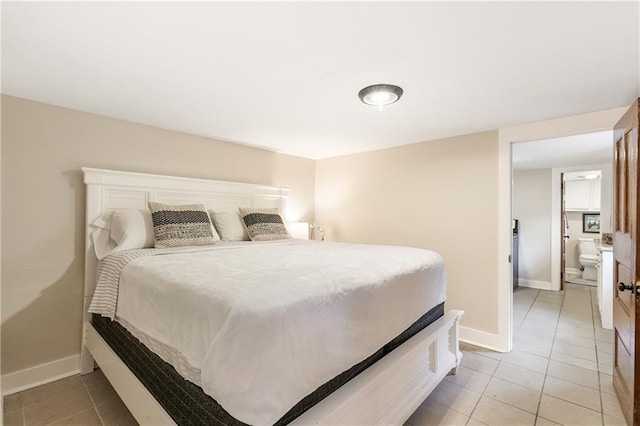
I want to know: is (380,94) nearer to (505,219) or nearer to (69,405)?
(505,219)

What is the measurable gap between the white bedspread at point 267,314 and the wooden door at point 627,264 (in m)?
1.16

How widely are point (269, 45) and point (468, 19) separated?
94 centimetres

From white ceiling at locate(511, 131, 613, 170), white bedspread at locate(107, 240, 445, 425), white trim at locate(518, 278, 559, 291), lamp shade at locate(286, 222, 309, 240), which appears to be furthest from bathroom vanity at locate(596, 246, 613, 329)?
lamp shade at locate(286, 222, 309, 240)

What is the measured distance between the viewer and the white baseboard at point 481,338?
9.07ft

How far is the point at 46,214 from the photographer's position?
2248 mm

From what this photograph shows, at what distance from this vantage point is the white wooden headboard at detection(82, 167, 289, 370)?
2348mm

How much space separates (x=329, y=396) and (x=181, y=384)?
62 centimetres

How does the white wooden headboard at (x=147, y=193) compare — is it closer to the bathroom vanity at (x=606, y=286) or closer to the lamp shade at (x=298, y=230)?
the lamp shade at (x=298, y=230)

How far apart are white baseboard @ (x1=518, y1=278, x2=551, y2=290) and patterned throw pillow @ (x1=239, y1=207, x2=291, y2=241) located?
460cm

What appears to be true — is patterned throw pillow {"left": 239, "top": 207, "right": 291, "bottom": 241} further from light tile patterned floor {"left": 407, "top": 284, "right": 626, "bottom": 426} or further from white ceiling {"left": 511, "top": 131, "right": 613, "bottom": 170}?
white ceiling {"left": 511, "top": 131, "right": 613, "bottom": 170}

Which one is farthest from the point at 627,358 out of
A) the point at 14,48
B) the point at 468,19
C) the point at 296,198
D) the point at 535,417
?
the point at 14,48

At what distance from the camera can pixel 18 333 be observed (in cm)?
213

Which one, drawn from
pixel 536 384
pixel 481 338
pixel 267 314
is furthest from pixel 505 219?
pixel 267 314

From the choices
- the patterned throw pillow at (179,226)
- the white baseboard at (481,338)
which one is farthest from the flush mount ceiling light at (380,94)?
the white baseboard at (481,338)
